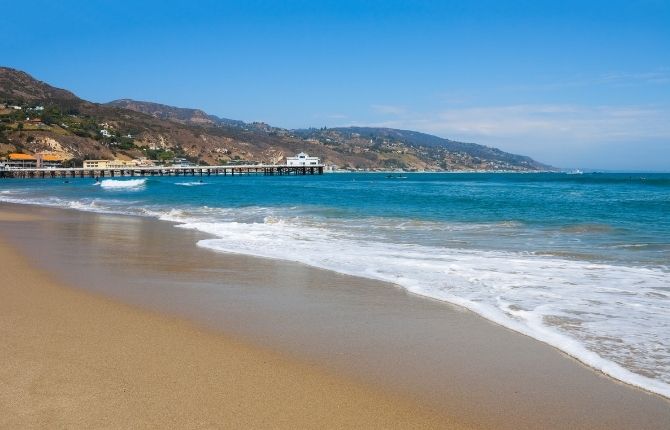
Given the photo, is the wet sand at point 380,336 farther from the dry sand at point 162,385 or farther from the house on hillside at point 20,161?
the house on hillside at point 20,161

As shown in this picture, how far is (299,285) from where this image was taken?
8.04 meters

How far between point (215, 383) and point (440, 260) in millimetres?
6872

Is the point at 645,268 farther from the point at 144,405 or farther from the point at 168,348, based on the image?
the point at 144,405

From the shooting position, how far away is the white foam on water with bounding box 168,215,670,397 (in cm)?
509

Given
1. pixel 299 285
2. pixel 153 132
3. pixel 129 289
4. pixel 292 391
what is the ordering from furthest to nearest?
pixel 153 132
pixel 299 285
pixel 129 289
pixel 292 391

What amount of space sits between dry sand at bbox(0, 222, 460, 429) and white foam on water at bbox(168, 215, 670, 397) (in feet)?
7.15

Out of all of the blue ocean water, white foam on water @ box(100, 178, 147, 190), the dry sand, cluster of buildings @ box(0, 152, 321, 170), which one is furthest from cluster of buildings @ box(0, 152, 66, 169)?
the dry sand

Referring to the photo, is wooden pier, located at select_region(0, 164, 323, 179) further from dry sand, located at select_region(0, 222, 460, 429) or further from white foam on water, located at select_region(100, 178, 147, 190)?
dry sand, located at select_region(0, 222, 460, 429)

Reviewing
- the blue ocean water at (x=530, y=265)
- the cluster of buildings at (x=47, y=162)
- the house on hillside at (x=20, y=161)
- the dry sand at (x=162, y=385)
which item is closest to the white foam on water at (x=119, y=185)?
the cluster of buildings at (x=47, y=162)

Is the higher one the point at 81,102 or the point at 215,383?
the point at 81,102

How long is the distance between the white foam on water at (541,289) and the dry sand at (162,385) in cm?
218

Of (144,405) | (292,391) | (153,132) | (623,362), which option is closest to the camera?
(144,405)

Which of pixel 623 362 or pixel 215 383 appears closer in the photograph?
pixel 215 383

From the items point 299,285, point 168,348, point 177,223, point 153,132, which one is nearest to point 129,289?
point 299,285
